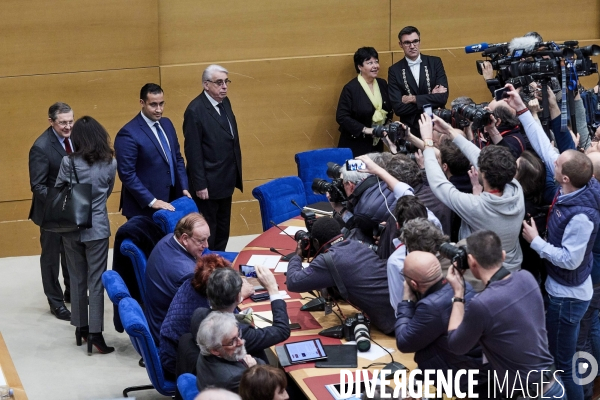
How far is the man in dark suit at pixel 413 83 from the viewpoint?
7777mm

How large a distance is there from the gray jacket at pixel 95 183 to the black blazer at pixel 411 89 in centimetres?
302

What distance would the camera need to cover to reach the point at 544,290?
15.9ft

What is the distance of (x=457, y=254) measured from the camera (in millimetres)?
3617

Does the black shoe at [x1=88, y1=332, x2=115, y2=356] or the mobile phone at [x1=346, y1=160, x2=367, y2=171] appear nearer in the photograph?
the mobile phone at [x1=346, y1=160, x2=367, y2=171]

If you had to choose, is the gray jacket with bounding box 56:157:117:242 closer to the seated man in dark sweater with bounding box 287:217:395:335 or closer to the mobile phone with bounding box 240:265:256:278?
the mobile phone with bounding box 240:265:256:278

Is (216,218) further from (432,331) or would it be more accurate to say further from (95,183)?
(432,331)

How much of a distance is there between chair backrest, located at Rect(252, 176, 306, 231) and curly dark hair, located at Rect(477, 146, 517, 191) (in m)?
2.40

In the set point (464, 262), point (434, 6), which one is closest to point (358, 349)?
point (464, 262)

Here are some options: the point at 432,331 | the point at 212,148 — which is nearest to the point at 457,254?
the point at 432,331

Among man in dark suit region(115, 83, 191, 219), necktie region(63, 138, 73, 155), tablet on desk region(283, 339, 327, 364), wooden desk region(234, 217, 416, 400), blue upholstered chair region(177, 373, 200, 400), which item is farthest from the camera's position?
man in dark suit region(115, 83, 191, 219)

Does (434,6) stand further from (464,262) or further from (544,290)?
(464,262)

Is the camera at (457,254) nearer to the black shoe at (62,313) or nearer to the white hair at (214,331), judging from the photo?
the white hair at (214,331)

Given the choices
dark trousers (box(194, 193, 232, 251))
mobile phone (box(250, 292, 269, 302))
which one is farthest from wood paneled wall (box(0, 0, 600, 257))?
mobile phone (box(250, 292, 269, 302))

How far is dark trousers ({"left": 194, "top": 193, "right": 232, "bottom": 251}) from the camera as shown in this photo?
6.92 metres
